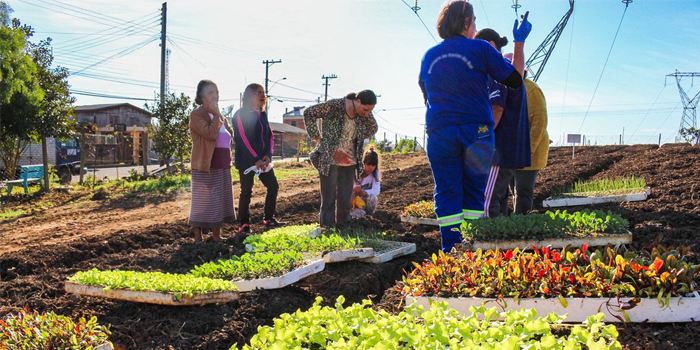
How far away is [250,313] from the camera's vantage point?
139 inches

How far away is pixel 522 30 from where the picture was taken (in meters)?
4.38

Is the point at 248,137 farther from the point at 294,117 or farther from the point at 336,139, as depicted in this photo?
the point at 294,117

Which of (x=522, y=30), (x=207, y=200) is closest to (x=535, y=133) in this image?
(x=522, y=30)

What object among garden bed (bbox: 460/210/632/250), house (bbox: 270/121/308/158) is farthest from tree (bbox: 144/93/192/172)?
house (bbox: 270/121/308/158)

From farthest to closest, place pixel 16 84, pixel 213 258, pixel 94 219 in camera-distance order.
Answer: pixel 16 84 < pixel 94 219 < pixel 213 258

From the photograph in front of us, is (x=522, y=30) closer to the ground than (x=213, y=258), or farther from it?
farther from it

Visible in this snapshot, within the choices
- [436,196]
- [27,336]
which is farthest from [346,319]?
[436,196]

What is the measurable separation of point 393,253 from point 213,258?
1.68 meters

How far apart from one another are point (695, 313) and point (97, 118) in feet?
149

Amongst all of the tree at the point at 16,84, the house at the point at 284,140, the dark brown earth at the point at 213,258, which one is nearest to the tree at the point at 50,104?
A: the tree at the point at 16,84

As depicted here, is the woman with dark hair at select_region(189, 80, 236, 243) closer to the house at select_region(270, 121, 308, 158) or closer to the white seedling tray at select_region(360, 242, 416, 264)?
the white seedling tray at select_region(360, 242, 416, 264)

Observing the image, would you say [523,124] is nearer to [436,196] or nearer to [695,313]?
[436,196]

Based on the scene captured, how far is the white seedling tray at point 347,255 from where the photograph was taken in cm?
447

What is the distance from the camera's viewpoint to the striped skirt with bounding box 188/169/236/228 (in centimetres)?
572
